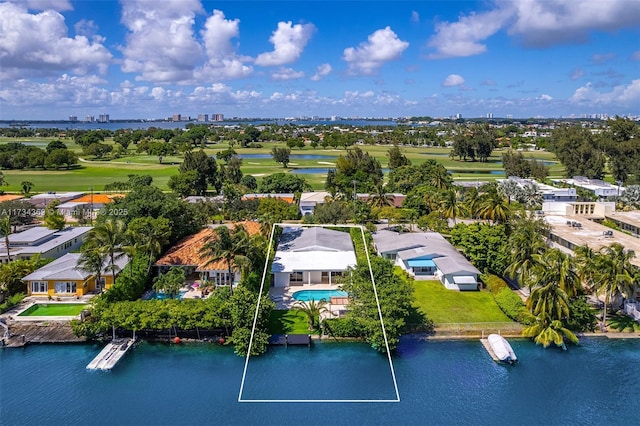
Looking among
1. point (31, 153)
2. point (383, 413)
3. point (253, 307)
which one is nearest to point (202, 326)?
point (253, 307)

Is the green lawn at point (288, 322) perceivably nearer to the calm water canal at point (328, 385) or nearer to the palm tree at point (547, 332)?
the calm water canal at point (328, 385)

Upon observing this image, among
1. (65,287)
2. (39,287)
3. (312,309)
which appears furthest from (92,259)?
(312,309)

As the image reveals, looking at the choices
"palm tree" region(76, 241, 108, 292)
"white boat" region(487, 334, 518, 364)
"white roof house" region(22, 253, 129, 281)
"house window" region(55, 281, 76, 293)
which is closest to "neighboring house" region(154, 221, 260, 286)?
"white roof house" region(22, 253, 129, 281)

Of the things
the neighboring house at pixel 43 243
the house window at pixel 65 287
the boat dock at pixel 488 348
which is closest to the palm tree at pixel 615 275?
the boat dock at pixel 488 348

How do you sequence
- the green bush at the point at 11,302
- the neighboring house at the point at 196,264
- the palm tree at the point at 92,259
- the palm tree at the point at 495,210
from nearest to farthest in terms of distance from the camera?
the palm tree at the point at 92,259 < the green bush at the point at 11,302 < the neighboring house at the point at 196,264 < the palm tree at the point at 495,210

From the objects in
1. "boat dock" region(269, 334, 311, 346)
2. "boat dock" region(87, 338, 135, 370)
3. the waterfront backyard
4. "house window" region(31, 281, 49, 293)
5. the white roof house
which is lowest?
"boat dock" region(87, 338, 135, 370)

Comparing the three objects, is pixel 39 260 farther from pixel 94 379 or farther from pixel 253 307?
pixel 253 307

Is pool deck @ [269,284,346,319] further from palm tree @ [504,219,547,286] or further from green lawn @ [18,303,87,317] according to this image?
green lawn @ [18,303,87,317]
